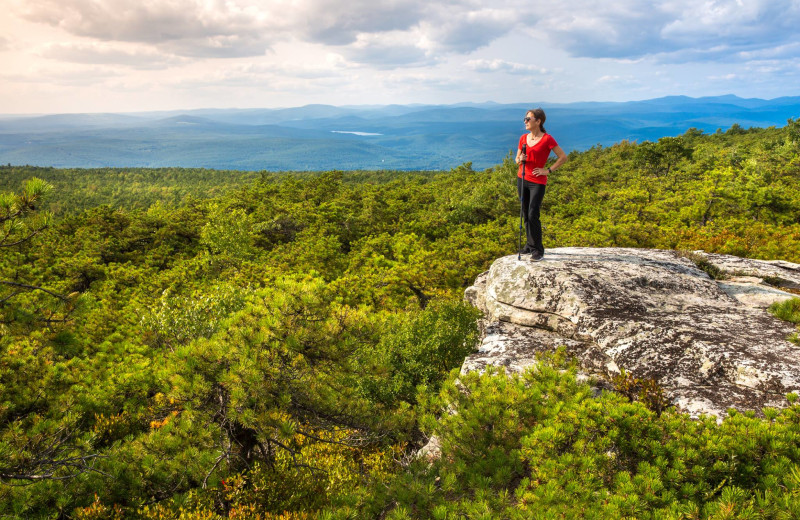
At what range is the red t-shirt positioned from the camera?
7.53 meters

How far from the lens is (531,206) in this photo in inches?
319

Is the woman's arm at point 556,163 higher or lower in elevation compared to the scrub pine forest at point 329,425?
higher

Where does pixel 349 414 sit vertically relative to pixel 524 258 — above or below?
below

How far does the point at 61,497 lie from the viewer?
4.85m

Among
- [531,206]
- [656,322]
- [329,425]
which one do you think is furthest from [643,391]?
[329,425]

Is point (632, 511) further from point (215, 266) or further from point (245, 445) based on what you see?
point (215, 266)

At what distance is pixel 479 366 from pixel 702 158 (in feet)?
124

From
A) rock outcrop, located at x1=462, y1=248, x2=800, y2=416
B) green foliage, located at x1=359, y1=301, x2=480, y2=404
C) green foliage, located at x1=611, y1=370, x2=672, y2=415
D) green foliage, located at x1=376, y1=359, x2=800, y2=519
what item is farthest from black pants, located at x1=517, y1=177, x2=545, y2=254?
green foliage, located at x1=376, y1=359, x2=800, y2=519

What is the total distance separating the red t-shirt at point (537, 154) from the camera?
753 cm

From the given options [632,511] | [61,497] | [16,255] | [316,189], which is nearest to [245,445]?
[61,497]

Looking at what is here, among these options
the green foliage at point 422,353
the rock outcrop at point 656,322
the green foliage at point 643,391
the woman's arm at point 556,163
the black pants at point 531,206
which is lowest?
the green foliage at point 422,353

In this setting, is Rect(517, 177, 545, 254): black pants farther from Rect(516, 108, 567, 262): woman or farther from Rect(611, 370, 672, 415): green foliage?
Rect(611, 370, 672, 415): green foliage

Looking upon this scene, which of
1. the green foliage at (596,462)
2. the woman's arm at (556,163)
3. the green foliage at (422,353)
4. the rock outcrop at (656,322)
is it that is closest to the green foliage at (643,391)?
the rock outcrop at (656,322)

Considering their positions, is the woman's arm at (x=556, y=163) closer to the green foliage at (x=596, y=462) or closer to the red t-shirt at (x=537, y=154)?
the red t-shirt at (x=537, y=154)
